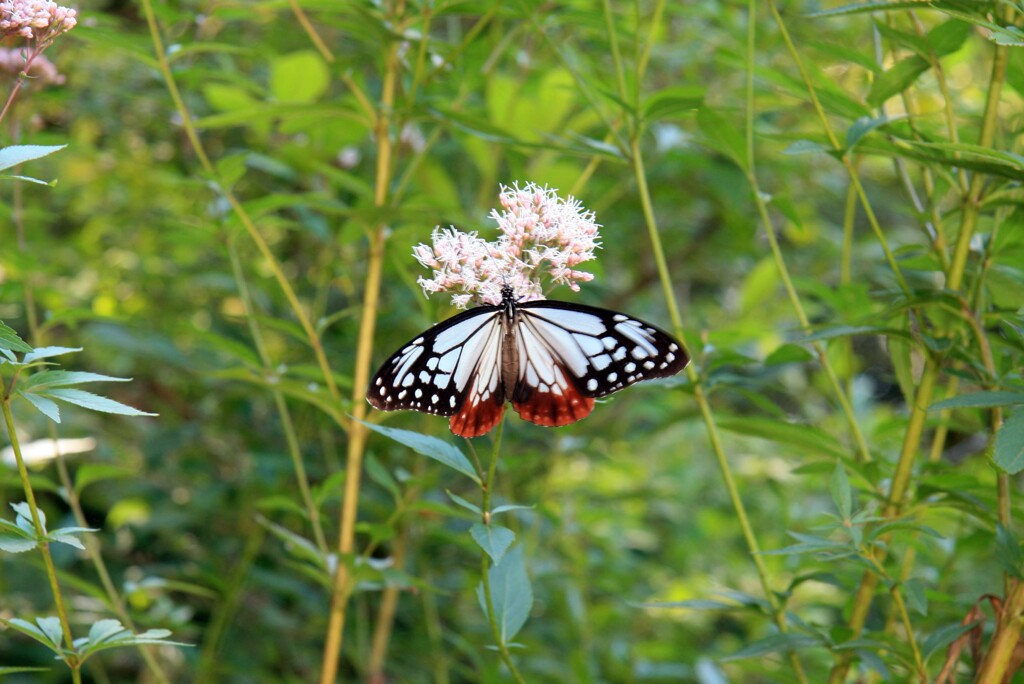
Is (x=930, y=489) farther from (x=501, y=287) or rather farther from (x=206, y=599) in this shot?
(x=206, y=599)


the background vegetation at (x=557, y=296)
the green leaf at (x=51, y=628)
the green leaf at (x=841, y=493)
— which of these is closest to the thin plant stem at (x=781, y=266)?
the background vegetation at (x=557, y=296)

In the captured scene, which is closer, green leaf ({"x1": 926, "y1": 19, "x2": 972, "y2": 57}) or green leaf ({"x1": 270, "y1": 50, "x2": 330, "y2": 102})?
green leaf ({"x1": 926, "y1": 19, "x2": 972, "y2": 57})

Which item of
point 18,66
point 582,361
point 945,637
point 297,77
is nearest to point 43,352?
point 582,361

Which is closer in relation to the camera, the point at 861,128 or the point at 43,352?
the point at 43,352

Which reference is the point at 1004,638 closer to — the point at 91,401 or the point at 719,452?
the point at 719,452

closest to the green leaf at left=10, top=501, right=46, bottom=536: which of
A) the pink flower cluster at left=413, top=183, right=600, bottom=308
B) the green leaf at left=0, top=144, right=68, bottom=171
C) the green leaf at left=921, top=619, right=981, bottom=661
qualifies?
the green leaf at left=0, top=144, right=68, bottom=171

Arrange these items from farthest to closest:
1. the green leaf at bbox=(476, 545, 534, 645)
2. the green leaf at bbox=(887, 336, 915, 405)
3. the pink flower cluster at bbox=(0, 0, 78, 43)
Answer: the green leaf at bbox=(887, 336, 915, 405), the green leaf at bbox=(476, 545, 534, 645), the pink flower cluster at bbox=(0, 0, 78, 43)

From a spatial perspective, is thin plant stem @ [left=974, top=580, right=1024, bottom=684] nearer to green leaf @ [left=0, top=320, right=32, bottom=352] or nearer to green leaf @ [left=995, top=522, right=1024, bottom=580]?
green leaf @ [left=995, top=522, right=1024, bottom=580]
